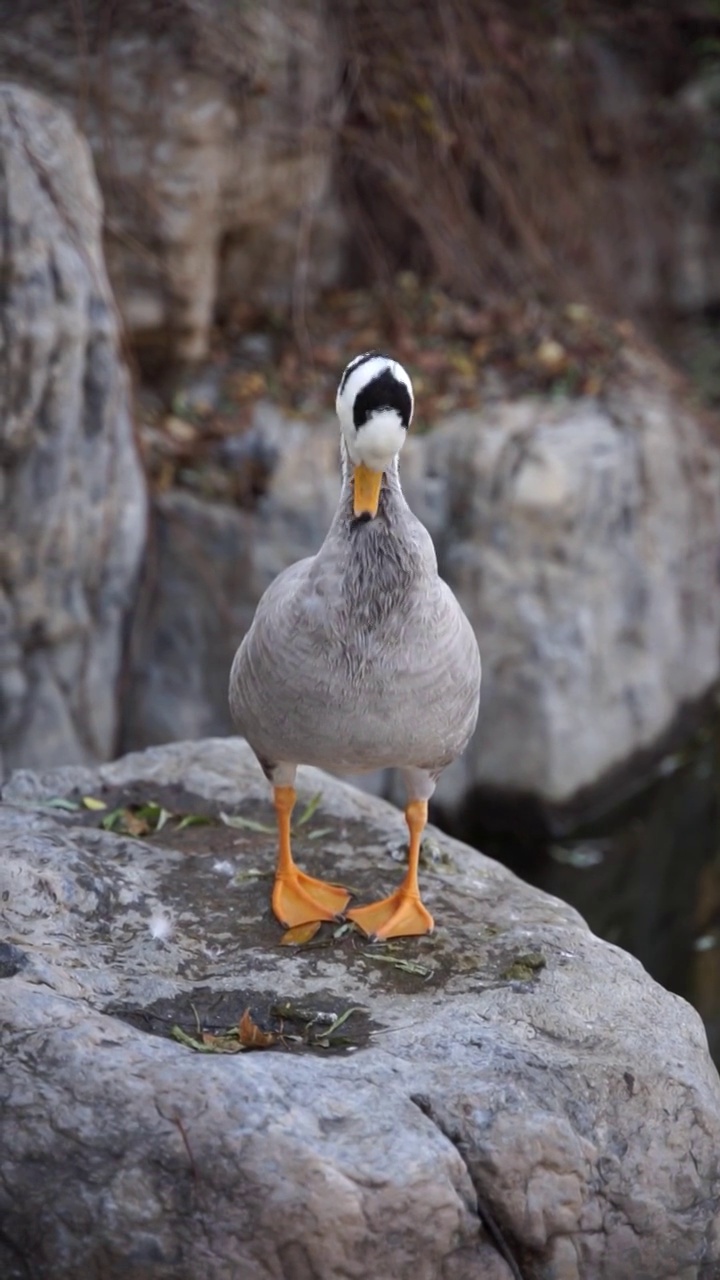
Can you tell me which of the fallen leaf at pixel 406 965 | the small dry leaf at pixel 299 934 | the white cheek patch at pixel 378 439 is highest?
the white cheek patch at pixel 378 439

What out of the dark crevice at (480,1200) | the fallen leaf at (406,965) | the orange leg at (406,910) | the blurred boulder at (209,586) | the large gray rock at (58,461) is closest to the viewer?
the dark crevice at (480,1200)

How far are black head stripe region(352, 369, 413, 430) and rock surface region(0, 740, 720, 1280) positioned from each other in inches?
51.3

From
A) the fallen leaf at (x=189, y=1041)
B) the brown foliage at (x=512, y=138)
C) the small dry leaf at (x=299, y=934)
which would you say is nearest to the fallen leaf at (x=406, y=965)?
the small dry leaf at (x=299, y=934)

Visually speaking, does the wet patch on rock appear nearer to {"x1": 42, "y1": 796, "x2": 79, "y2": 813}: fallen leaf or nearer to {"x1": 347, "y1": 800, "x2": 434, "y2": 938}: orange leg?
{"x1": 347, "y1": 800, "x2": 434, "y2": 938}: orange leg

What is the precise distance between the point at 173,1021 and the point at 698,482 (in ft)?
17.8

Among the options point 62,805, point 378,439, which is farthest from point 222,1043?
point 378,439

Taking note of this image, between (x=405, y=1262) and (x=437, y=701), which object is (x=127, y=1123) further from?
(x=437, y=701)

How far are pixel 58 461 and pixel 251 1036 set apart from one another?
3174 millimetres

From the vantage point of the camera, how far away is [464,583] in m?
6.62

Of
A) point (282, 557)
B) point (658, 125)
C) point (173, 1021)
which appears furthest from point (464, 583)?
point (658, 125)

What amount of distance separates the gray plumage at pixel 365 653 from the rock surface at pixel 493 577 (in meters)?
3.18

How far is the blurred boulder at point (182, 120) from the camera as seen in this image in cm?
627

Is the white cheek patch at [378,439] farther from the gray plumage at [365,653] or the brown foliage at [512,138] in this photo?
the brown foliage at [512,138]

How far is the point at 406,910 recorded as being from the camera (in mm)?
3453
